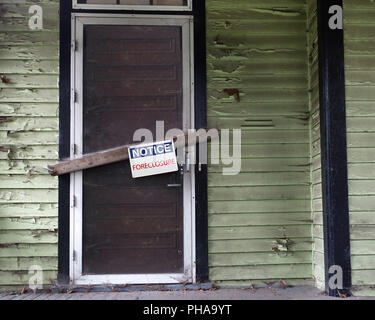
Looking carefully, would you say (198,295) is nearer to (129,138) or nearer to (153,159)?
(153,159)

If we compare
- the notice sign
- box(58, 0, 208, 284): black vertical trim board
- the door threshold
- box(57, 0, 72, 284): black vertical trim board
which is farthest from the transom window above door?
the door threshold

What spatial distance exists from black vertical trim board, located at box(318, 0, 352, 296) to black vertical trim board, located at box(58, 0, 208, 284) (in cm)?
104

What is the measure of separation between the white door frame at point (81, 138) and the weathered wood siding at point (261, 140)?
0.61 ft

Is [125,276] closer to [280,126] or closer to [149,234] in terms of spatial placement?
[149,234]

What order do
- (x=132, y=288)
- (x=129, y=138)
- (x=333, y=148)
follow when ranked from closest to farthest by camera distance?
(x=333, y=148)
(x=132, y=288)
(x=129, y=138)

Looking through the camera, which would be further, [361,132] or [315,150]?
[315,150]

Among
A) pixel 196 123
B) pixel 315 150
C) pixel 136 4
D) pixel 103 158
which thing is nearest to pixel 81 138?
pixel 103 158

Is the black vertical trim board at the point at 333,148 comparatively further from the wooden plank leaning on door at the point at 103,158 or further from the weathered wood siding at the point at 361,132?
the wooden plank leaning on door at the point at 103,158

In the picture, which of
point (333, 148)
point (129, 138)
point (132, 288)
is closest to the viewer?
point (333, 148)

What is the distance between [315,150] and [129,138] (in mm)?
1698

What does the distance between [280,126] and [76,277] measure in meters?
2.32

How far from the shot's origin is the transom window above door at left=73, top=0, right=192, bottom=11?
3648mm

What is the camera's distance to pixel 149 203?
3.58 m

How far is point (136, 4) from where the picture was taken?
12.1 feet
